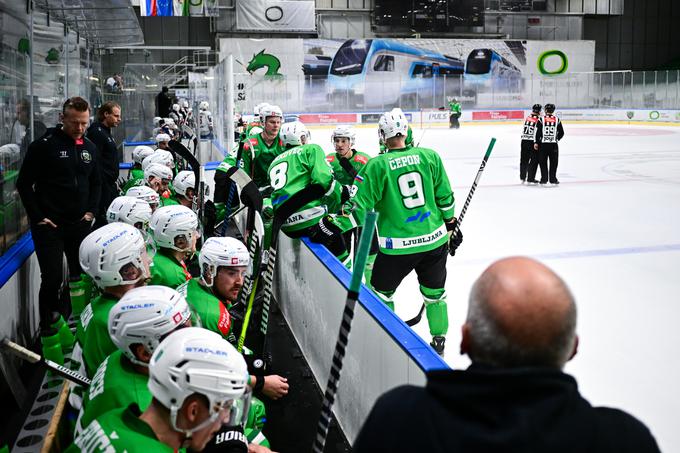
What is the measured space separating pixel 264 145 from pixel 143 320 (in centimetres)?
378

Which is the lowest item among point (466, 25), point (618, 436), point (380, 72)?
point (618, 436)

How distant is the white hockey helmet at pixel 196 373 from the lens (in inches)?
60.1

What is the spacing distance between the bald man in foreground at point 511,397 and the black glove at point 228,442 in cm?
82

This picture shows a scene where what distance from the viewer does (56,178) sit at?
4.50 meters

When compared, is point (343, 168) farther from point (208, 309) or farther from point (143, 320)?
point (143, 320)

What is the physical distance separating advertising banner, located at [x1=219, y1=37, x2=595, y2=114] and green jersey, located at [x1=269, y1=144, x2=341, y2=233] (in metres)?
19.7

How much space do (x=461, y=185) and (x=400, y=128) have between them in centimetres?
744

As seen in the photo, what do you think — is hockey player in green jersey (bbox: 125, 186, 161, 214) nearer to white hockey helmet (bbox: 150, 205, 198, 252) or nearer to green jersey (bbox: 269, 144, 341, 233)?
green jersey (bbox: 269, 144, 341, 233)

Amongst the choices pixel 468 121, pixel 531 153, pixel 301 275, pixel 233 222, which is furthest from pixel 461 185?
pixel 468 121

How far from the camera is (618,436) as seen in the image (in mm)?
1040

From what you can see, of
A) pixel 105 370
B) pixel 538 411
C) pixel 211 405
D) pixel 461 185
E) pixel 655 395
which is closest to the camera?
pixel 538 411

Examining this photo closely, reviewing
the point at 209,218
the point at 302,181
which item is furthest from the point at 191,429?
the point at 209,218

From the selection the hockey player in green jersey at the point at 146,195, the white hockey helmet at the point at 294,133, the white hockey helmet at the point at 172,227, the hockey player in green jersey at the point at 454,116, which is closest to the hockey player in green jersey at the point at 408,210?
the white hockey helmet at the point at 294,133

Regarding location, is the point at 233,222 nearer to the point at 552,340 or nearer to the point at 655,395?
the point at 655,395
